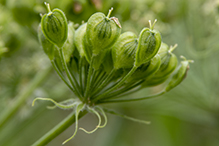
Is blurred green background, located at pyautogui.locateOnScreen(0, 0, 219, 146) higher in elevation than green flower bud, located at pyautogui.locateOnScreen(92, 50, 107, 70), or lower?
lower

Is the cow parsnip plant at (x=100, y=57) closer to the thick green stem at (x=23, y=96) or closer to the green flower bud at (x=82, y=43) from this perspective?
the green flower bud at (x=82, y=43)

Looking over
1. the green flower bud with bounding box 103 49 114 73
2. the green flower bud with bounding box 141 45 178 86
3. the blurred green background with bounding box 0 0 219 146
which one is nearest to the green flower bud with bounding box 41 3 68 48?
the green flower bud with bounding box 103 49 114 73

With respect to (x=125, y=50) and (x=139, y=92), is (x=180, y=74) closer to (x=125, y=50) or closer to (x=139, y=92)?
(x=125, y=50)

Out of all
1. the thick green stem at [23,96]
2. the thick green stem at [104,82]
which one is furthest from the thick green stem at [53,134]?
the thick green stem at [23,96]

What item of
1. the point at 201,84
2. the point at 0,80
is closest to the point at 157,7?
the point at 201,84

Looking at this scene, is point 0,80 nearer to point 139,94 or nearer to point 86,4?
point 86,4

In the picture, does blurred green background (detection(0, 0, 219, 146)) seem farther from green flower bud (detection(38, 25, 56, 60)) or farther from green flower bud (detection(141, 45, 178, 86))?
green flower bud (detection(141, 45, 178, 86))

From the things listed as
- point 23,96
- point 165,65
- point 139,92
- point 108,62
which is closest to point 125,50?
point 108,62
